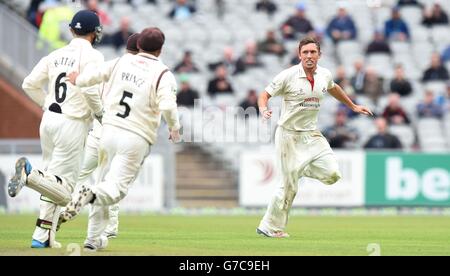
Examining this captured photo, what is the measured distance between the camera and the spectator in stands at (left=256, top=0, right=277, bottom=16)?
32906 mm

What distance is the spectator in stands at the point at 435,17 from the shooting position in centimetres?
3291

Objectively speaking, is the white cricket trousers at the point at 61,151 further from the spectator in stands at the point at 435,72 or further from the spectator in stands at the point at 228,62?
the spectator in stands at the point at 435,72

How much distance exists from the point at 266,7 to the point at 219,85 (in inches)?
197

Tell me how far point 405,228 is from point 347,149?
7285 mm

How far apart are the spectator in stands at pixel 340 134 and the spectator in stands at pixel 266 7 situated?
5998 millimetres

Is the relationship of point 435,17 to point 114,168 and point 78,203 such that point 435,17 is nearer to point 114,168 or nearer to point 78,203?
point 114,168

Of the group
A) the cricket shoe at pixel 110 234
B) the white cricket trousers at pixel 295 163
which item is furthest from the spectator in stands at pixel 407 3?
the cricket shoe at pixel 110 234

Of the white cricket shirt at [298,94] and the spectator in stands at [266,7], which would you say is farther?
the spectator in stands at [266,7]

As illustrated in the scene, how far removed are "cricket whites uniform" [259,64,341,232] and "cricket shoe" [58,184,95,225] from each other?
4.26 m

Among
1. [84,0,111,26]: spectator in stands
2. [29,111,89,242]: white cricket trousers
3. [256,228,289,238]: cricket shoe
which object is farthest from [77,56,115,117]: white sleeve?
[84,0,111,26]: spectator in stands

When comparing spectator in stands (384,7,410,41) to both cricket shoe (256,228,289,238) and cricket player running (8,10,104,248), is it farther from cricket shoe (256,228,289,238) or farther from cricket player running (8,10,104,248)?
cricket player running (8,10,104,248)

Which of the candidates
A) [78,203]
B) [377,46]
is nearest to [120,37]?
[377,46]

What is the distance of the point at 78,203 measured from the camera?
40.5ft
